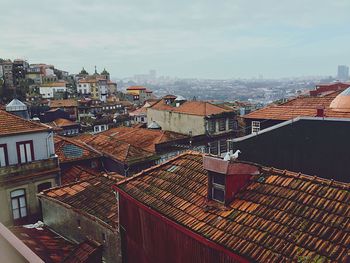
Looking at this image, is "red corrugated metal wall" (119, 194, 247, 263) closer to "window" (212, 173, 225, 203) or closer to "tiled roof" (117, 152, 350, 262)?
"tiled roof" (117, 152, 350, 262)

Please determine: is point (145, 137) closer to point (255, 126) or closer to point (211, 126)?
point (211, 126)

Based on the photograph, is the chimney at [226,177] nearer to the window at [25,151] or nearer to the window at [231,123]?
the window at [25,151]

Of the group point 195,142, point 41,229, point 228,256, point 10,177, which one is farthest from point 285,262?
point 195,142

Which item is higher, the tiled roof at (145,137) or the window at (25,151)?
the window at (25,151)

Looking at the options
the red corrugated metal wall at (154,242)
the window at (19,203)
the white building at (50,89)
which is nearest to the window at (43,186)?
the window at (19,203)

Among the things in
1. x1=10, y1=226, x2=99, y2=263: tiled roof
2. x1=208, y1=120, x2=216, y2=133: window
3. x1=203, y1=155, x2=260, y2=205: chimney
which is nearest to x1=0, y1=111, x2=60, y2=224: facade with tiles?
x1=10, y1=226, x2=99, y2=263: tiled roof

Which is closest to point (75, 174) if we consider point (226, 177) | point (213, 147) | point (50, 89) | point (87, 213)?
point (87, 213)

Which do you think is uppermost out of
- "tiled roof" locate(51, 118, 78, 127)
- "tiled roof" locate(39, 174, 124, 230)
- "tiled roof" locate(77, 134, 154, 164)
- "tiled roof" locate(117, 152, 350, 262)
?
"tiled roof" locate(117, 152, 350, 262)
